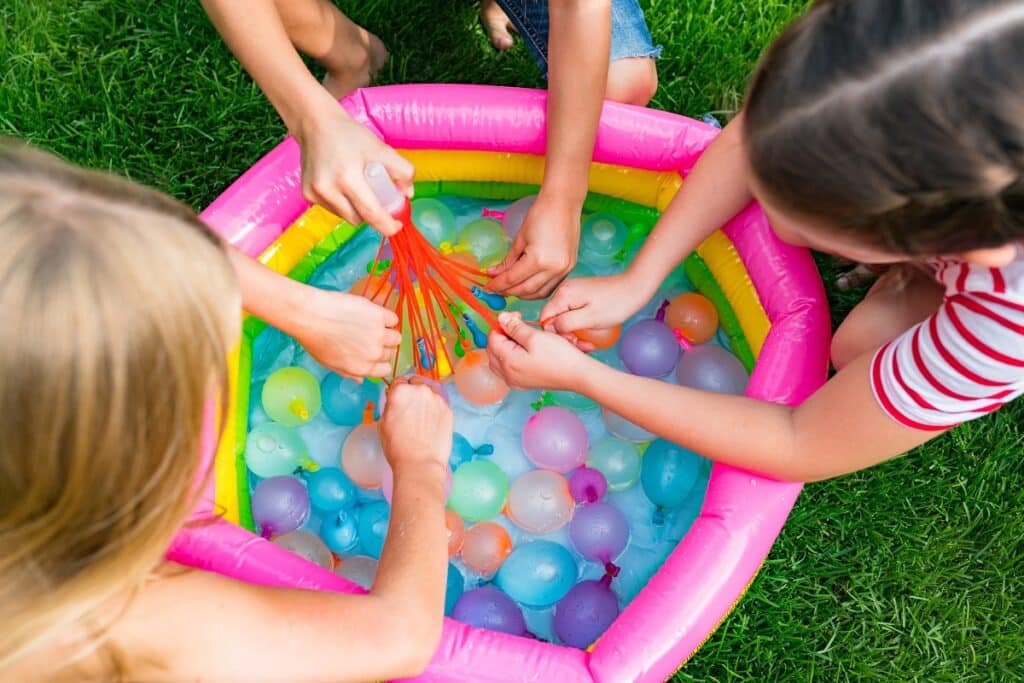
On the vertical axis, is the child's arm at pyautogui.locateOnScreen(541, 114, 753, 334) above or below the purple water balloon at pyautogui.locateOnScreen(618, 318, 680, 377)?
above

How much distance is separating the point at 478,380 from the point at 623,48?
1.93 feet

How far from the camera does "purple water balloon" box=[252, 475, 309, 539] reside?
4.13 feet

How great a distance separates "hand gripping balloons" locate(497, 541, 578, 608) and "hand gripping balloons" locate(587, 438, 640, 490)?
A: 0.46 feet

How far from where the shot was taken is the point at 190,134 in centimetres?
160

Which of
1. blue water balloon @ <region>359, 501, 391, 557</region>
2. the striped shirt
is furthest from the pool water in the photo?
the striped shirt

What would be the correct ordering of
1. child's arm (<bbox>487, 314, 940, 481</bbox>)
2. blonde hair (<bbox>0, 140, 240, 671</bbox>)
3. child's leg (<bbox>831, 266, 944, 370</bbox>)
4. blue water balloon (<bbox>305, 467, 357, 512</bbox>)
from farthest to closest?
blue water balloon (<bbox>305, 467, 357, 512</bbox>) < child's leg (<bbox>831, 266, 944, 370</bbox>) < child's arm (<bbox>487, 314, 940, 481</bbox>) < blonde hair (<bbox>0, 140, 240, 671</bbox>)

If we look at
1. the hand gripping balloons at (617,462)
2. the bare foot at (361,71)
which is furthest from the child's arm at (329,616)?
the bare foot at (361,71)

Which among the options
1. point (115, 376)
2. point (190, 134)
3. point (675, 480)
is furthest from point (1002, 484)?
point (190, 134)

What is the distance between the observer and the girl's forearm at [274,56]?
1.16m

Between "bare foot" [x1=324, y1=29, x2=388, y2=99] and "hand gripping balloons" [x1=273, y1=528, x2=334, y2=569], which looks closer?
"hand gripping balloons" [x1=273, y1=528, x2=334, y2=569]

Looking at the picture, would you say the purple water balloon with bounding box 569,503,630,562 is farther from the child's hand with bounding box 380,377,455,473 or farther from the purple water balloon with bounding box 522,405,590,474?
the child's hand with bounding box 380,377,455,473

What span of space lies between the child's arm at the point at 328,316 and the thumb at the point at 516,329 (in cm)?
15

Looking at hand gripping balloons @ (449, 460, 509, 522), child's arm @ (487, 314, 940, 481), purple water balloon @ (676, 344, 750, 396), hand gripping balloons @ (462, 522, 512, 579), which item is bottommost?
hand gripping balloons @ (462, 522, 512, 579)

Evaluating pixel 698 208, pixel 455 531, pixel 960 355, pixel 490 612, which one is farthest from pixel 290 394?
pixel 960 355
